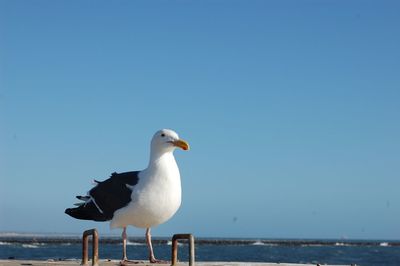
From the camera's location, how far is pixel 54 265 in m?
8.66

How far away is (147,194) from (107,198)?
861 millimetres

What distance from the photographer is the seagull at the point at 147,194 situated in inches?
360

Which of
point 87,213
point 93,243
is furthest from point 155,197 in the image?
point 93,243

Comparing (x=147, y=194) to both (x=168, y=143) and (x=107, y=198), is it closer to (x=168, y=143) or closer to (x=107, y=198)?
(x=168, y=143)

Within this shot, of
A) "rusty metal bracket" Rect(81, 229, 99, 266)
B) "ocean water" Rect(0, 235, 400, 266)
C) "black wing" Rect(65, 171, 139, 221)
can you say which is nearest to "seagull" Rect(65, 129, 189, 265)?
"black wing" Rect(65, 171, 139, 221)

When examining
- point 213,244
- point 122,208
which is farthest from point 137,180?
point 213,244

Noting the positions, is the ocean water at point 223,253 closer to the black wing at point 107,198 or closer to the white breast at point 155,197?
the black wing at point 107,198

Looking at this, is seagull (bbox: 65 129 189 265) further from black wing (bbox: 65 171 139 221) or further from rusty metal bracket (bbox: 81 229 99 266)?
rusty metal bracket (bbox: 81 229 99 266)

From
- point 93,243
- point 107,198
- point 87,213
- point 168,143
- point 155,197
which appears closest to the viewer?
point 93,243

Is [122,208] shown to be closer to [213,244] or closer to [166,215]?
[166,215]

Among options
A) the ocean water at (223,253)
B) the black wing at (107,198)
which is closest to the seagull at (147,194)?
the black wing at (107,198)

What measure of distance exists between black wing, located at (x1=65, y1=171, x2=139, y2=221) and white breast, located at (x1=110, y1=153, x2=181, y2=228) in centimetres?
17

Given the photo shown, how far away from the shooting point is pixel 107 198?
978cm

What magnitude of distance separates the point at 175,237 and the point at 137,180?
2045 millimetres
